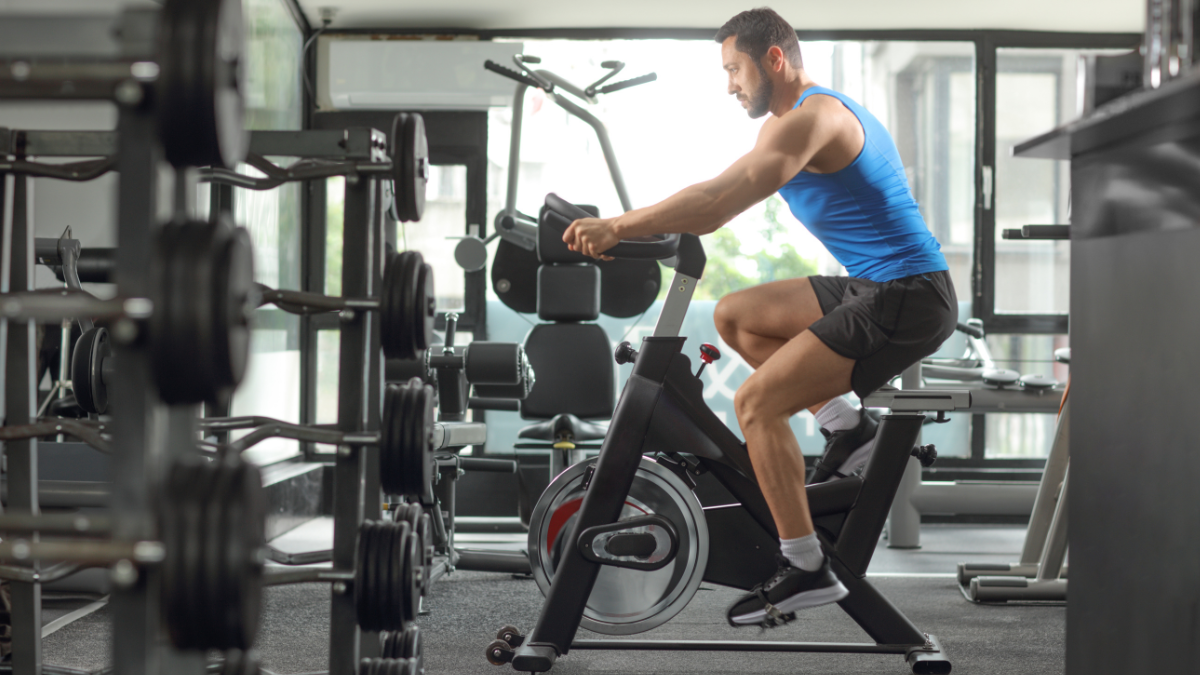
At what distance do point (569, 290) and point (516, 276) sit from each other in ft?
1.69

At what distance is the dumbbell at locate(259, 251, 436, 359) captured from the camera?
181cm

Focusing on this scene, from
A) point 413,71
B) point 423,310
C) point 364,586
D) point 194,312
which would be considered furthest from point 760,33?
point 413,71

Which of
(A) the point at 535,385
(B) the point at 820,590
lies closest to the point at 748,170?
(B) the point at 820,590

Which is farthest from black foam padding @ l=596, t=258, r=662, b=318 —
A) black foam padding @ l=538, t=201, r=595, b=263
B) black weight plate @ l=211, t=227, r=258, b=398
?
black weight plate @ l=211, t=227, r=258, b=398

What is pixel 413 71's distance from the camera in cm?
455

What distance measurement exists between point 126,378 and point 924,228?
1749 millimetres

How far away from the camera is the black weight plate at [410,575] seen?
1.69m

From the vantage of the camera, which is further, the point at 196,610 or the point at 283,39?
the point at 283,39

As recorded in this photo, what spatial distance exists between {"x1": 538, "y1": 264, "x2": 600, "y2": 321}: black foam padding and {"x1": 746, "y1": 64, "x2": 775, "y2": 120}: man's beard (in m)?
1.20

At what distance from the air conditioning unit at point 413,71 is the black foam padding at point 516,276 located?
107cm

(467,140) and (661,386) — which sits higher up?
(467,140)

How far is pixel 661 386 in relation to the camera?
7.34ft

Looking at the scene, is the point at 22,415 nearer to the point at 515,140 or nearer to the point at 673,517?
the point at 673,517

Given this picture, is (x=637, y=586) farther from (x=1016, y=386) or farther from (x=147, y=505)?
(x=1016, y=386)
